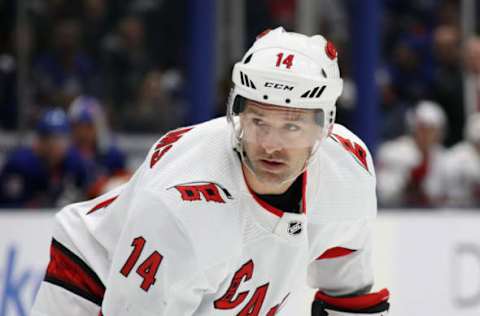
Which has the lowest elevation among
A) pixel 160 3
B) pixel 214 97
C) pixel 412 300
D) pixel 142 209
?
pixel 412 300

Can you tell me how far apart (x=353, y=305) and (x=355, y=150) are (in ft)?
1.54

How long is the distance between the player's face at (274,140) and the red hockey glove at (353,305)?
23.9 inches

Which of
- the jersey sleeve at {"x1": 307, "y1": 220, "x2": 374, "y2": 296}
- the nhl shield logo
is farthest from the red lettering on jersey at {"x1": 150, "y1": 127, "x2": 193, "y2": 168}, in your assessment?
the jersey sleeve at {"x1": 307, "y1": 220, "x2": 374, "y2": 296}

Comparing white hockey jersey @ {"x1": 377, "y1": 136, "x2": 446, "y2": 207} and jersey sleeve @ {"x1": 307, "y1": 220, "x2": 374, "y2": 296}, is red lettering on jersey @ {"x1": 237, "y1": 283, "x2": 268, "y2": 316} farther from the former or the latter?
white hockey jersey @ {"x1": 377, "y1": 136, "x2": 446, "y2": 207}

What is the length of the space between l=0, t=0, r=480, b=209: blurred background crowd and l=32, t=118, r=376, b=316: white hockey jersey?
2.50 m

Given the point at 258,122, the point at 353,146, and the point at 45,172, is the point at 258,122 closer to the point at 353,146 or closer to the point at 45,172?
the point at 353,146

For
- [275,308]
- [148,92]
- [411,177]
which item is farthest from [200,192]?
[148,92]

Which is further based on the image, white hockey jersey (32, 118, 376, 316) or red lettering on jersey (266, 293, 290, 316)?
red lettering on jersey (266, 293, 290, 316)

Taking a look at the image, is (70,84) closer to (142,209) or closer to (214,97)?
(214,97)

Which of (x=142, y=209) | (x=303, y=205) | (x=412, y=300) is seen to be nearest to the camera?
(x=142, y=209)

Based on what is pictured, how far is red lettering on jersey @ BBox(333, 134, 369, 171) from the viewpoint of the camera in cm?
296

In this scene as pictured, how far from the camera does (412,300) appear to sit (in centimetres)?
510

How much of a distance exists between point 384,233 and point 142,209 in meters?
2.81

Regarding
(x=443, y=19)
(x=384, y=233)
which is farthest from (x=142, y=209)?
(x=443, y=19)
